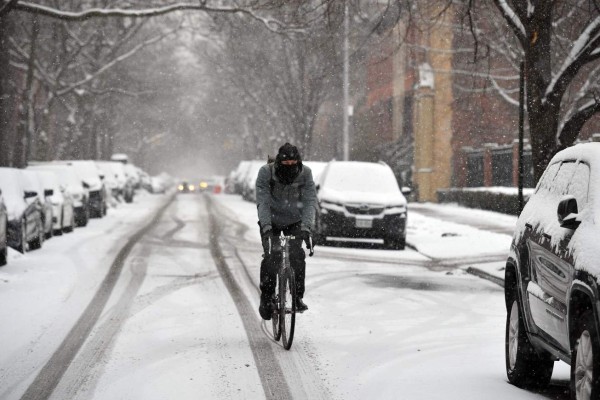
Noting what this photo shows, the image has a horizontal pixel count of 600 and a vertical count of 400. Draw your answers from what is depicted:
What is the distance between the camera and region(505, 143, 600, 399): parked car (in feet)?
17.9

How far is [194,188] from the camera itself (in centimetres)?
7856

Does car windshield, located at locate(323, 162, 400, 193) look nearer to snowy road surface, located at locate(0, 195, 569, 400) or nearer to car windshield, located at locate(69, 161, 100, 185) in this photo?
snowy road surface, located at locate(0, 195, 569, 400)

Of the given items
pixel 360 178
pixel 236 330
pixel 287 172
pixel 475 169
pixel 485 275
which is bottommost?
pixel 485 275

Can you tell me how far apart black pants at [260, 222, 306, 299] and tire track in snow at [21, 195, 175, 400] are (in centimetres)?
182

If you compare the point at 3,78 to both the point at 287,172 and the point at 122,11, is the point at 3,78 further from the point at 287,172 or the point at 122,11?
the point at 287,172

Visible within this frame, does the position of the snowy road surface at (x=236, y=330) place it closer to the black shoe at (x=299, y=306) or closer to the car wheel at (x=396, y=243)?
the black shoe at (x=299, y=306)

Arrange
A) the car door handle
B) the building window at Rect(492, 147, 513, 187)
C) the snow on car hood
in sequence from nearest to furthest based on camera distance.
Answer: the car door handle
the snow on car hood
the building window at Rect(492, 147, 513, 187)

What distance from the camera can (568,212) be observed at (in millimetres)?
5887

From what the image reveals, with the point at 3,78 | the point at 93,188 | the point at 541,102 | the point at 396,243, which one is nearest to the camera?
the point at 541,102

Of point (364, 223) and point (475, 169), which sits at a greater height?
point (475, 169)

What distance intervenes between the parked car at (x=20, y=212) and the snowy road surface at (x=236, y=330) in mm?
363

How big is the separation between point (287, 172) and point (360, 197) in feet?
36.1

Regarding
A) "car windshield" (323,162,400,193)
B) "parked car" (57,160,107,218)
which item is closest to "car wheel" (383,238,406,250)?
"car windshield" (323,162,400,193)

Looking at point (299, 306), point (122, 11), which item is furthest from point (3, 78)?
point (299, 306)
